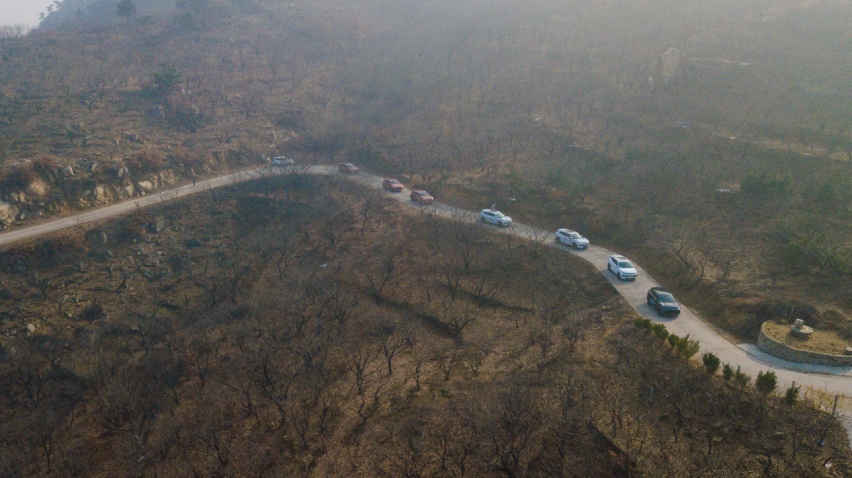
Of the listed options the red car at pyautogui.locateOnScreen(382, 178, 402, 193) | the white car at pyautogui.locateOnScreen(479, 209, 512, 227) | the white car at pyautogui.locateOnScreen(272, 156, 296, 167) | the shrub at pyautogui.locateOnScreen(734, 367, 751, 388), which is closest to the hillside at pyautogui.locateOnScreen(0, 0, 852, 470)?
the shrub at pyautogui.locateOnScreen(734, 367, 751, 388)

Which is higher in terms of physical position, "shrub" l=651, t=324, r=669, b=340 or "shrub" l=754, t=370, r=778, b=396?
"shrub" l=754, t=370, r=778, b=396

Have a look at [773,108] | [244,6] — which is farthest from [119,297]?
[244,6]

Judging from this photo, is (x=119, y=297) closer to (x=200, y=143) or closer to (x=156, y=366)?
(x=156, y=366)

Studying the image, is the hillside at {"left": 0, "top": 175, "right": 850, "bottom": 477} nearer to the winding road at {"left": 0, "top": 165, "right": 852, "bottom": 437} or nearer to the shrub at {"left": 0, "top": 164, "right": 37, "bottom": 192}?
the winding road at {"left": 0, "top": 165, "right": 852, "bottom": 437}

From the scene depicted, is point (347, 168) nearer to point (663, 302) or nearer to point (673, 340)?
point (663, 302)

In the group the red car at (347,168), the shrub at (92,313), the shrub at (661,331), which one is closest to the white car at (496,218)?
the shrub at (661,331)

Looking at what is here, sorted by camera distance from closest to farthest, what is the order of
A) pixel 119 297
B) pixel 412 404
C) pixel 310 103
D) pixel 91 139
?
pixel 412 404 → pixel 119 297 → pixel 91 139 → pixel 310 103

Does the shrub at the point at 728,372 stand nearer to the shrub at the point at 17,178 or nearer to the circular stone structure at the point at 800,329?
the circular stone structure at the point at 800,329
